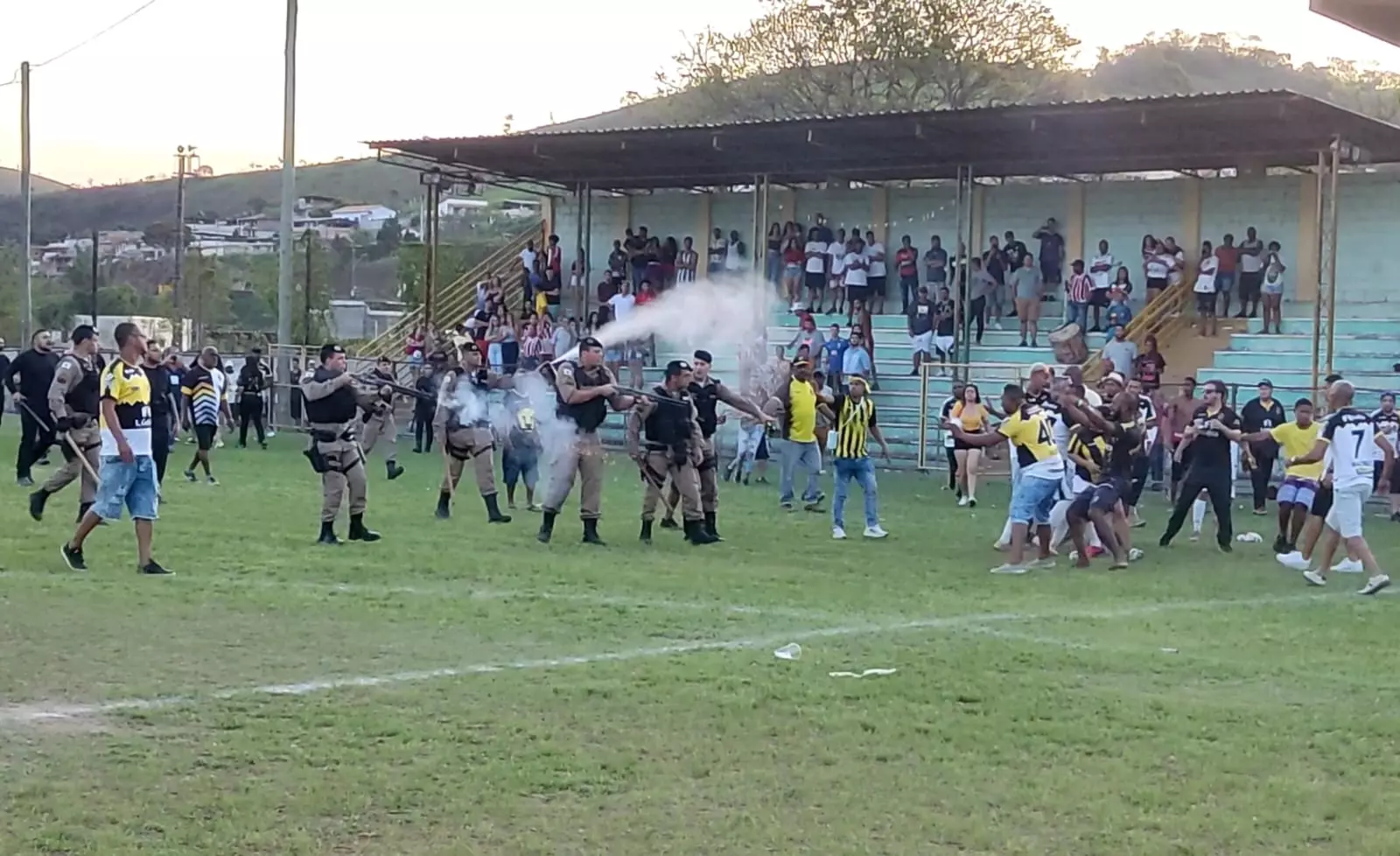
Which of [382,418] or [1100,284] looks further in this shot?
[1100,284]

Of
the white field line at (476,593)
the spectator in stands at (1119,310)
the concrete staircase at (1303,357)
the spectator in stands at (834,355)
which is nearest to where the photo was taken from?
the white field line at (476,593)

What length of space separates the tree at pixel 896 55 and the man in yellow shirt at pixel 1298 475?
39.5 meters

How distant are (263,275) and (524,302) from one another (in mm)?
64448

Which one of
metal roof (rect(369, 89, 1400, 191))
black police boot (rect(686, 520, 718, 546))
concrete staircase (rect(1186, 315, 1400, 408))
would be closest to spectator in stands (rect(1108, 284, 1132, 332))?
concrete staircase (rect(1186, 315, 1400, 408))

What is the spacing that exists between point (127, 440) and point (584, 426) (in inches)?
177

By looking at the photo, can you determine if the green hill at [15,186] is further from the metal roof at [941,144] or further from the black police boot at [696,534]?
the black police boot at [696,534]

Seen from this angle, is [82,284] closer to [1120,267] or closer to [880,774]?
[1120,267]

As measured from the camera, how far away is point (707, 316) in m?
31.5

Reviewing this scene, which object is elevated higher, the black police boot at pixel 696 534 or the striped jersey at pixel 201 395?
the striped jersey at pixel 201 395

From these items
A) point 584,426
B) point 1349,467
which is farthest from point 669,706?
point 1349,467

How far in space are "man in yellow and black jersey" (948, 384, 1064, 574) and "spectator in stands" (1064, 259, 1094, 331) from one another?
14.3m

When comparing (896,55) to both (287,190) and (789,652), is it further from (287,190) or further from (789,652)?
(789,652)

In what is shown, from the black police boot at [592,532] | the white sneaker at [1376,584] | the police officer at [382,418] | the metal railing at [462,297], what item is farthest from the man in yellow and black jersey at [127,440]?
the metal railing at [462,297]

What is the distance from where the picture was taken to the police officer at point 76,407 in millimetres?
15172
